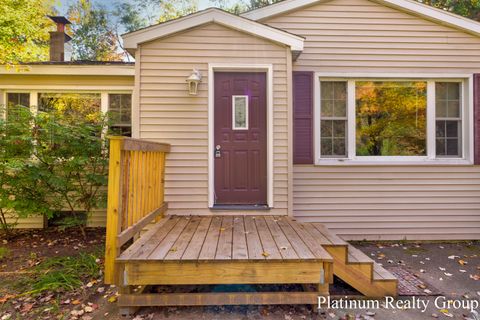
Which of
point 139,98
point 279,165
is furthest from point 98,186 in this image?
point 279,165

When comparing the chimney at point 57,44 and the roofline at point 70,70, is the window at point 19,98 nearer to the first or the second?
the roofline at point 70,70

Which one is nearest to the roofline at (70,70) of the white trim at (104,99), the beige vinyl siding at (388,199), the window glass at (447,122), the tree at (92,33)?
the white trim at (104,99)

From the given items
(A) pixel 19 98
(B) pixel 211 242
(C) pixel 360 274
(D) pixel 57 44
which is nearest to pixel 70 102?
(A) pixel 19 98

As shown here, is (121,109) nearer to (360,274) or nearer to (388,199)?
(360,274)

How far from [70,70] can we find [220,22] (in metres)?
2.88

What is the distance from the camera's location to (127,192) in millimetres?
2652

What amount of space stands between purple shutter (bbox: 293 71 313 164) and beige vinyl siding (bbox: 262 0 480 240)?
0.16 metres

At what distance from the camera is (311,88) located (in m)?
4.68

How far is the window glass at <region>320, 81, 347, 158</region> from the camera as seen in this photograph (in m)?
4.76

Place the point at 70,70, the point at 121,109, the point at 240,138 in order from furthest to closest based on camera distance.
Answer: the point at 121,109 → the point at 70,70 → the point at 240,138

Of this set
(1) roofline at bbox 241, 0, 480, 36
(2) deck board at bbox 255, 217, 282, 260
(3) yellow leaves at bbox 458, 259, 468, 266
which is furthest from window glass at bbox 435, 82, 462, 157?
(2) deck board at bbox 255, 217, 282, 260

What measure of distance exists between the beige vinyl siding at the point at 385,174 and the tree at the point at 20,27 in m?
6.13

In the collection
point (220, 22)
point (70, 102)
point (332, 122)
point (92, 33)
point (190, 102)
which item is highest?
point (92, 33)

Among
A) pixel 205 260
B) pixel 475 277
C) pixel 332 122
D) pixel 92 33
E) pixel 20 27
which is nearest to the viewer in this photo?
pixel 205 260
